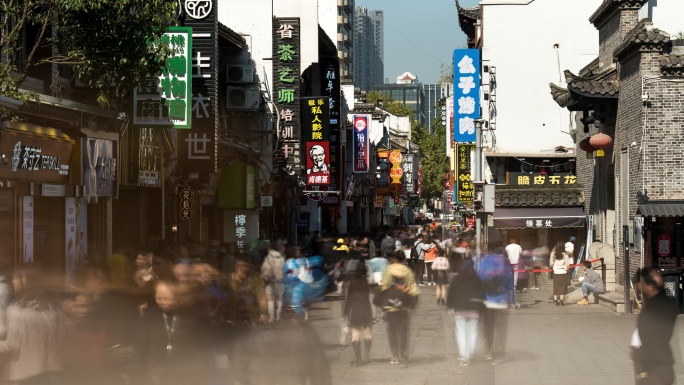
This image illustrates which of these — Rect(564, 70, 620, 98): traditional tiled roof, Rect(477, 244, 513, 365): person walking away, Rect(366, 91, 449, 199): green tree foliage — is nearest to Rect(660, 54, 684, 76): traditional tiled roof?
Rect(564, 70, 620, 98): traditional tiled roof

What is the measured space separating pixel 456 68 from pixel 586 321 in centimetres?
2058

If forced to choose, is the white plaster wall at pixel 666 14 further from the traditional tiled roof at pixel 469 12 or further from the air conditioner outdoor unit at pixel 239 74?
the traditional tiled roof at pixel 469 12

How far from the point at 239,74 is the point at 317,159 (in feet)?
29.4

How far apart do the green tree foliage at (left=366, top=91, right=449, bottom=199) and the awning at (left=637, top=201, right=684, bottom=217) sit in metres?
72.9

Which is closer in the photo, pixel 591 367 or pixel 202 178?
pixel 591 367

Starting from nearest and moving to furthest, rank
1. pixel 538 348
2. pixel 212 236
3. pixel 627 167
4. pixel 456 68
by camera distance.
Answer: pixel 538 348, pixel 627 167, pixel 212 236, pixel 456 68

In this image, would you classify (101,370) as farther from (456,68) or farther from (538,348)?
(456,68)

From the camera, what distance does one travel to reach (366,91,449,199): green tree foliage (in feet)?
345

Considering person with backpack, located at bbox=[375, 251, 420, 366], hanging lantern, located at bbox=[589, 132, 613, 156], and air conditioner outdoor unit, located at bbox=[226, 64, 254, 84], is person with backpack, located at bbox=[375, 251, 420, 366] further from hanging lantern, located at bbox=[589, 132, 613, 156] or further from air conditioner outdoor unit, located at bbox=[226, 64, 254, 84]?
air conditioner outdoor unit, located at bbox=[226, 64, 254, 84]

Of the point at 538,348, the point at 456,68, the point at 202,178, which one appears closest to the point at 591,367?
the point at 538,348

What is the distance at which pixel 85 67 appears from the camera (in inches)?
685

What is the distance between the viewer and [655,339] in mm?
10930

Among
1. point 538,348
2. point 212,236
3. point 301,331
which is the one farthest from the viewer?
point 212,236

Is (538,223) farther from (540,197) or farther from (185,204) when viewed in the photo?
(185,204)
